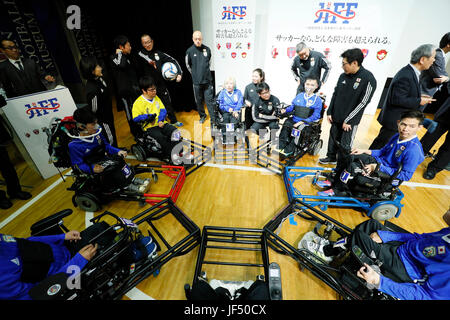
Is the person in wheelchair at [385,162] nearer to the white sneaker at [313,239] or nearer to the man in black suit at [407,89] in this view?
the man in black suit at [407,89]

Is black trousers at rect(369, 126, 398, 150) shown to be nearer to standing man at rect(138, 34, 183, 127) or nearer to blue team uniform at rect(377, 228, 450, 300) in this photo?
blue team uniform at rect(377, 228, 450, 300)

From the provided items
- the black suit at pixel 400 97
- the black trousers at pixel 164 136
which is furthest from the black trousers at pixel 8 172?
the black suit at pixel 400 97

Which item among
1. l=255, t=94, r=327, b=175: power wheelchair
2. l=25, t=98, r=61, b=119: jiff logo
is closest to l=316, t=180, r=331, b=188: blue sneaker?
l=255, t=94, r=327, b=175: power wheelchair

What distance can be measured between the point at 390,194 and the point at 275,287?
1964 mm

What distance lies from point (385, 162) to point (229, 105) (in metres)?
2.86

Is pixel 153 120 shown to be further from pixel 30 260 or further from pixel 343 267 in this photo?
pixel 343 267

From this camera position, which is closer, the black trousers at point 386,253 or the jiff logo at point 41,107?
the black trousers at point 386,253

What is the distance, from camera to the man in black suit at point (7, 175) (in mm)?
2881

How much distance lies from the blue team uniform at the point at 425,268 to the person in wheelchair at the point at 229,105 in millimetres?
3231

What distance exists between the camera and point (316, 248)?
226cm

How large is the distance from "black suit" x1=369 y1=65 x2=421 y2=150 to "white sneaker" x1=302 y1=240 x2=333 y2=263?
226cm

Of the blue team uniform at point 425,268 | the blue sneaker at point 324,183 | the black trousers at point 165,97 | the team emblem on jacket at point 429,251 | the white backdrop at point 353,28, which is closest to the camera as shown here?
the blue team uniform at point 425,268

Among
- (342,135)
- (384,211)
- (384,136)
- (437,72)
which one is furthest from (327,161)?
(437,72)
